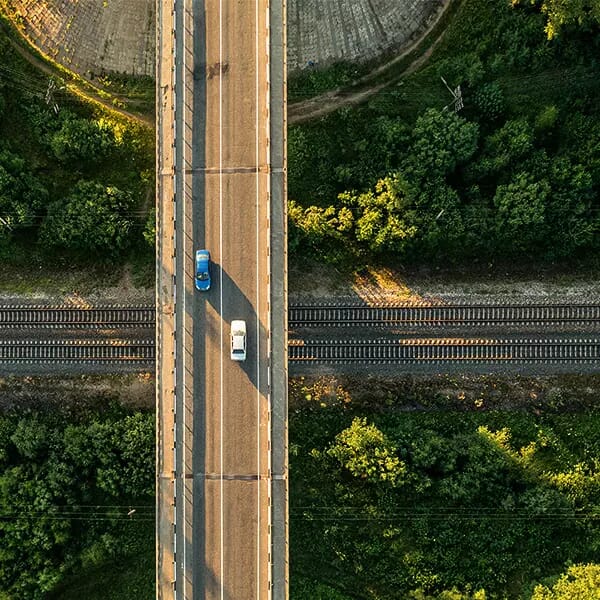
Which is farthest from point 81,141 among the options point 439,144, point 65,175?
point 439,144

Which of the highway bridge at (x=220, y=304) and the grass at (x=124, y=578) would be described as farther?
the grass at (x=124, y=578)

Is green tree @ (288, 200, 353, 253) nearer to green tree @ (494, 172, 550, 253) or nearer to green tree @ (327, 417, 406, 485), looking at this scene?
green tree @ (494, 172, 550, 253)

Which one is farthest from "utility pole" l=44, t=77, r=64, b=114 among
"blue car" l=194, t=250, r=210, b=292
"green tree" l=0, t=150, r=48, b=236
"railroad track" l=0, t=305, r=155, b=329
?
"blue car" l=194, t=250, r=210, b=292

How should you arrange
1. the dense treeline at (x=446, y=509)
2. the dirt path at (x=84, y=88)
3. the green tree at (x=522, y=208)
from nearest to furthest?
the green tree at (x=522, y=208) < the dense treeline at (x=446, y=509) < the dirt path at (x=84, y=88)

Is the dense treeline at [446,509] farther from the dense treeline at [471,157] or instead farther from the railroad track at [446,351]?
the dense treeline at [471,157]

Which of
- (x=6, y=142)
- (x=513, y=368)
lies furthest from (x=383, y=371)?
(x=6, y=142)

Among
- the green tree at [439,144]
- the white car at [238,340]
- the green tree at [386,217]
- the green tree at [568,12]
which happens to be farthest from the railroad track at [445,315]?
the green tree at [568,12]

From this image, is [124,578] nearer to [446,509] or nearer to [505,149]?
[446,509]
